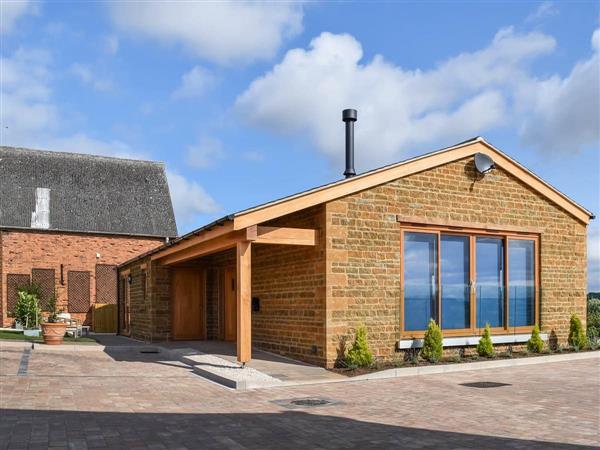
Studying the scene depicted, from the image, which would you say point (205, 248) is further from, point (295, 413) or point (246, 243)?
point (295, 413)

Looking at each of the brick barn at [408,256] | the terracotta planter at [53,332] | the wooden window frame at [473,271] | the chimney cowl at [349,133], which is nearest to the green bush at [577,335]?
the brick barn at [408,256]

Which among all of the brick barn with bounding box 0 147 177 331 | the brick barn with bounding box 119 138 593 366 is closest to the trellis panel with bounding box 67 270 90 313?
the brick barn with bounding box 0 147 177 331

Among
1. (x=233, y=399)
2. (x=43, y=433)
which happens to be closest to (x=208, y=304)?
(x=233, y=399)

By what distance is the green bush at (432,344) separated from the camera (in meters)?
12.8

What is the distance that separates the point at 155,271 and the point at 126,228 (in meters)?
12.5

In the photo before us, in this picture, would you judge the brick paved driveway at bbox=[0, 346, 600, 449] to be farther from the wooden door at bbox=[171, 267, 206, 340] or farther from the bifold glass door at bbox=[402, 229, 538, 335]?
the wooden door at bbox=[171, 267, 206, 340]

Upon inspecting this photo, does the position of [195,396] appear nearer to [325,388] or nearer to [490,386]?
[325,388]

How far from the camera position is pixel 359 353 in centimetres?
1194

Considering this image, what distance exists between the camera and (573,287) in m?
16.0

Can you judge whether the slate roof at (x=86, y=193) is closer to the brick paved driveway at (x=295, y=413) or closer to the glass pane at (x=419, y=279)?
the brick paved driveway at (x=295, y=413)

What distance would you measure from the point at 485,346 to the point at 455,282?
4.98 feet

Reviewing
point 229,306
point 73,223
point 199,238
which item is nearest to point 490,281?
point 199,238

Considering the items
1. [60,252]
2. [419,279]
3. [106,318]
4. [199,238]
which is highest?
[199,238]

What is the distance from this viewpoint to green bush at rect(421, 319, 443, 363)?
42.0 feet
